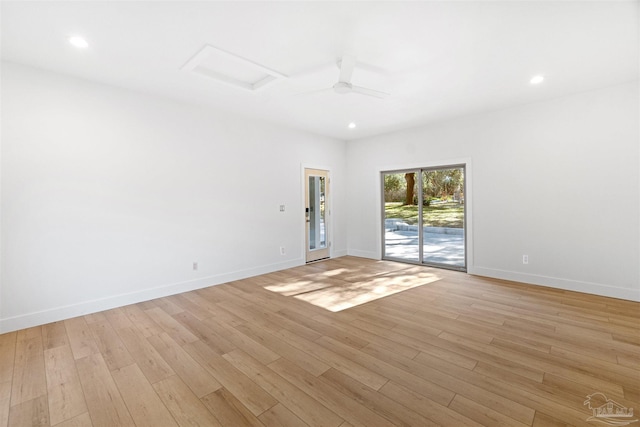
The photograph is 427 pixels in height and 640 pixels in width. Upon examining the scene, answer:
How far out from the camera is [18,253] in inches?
113

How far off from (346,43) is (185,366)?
312 centimetres

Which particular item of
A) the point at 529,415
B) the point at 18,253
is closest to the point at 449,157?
the point at 529,415

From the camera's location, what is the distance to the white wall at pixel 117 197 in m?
2.90

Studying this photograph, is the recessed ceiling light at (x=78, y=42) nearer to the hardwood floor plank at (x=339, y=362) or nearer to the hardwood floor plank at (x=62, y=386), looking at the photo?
the hardwood floor plank at (x=62, y=386)

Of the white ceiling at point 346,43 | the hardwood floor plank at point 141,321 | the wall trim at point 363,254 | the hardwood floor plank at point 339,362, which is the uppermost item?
the white ceiling at point 346,43

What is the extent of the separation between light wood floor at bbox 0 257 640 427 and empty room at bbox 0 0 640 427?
2cm

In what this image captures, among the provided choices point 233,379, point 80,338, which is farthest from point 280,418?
point 80,338

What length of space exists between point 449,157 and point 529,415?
13.8 ft

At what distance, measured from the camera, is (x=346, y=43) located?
2533 millimetres

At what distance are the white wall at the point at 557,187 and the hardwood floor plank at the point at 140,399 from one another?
480 centimetres

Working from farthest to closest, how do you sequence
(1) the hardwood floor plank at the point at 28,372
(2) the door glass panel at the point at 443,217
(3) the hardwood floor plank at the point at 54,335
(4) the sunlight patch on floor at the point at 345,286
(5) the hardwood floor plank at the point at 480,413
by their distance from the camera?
1. (2) the door glass panel at the point at 443,217
2. (4) the sunlight patch on floor at the point at 345,286
3. (3) the hardwood floor plank at the point at 54,335
4. (1) the hardwood floor plank at the point at 28,372
5. (5) the hardwood floor plank at the point at 480,413

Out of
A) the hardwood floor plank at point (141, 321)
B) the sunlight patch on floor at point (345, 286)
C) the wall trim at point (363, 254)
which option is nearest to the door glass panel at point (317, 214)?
the wall trim at point (363, 254)

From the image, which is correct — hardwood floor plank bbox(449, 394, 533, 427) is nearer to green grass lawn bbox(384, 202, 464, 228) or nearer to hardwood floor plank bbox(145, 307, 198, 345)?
hardwood floor plank bbox(145, 307, 198, 345)

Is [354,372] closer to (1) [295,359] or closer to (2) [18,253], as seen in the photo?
(1) [295,359]
